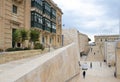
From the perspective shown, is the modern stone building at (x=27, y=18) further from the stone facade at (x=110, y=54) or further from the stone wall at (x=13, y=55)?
the stone facade at (x=110, y=54)

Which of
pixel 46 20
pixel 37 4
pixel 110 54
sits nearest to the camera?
pixel 37 4

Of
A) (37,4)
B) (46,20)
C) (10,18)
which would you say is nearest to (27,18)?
(37,4)

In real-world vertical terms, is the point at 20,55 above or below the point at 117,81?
above

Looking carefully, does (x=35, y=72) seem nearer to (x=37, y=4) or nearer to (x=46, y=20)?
(x=37, y=4)

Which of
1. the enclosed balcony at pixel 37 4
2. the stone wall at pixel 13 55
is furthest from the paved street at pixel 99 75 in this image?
the enclosed balcony at pixel 37 4

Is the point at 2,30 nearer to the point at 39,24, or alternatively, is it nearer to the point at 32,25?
the point at 32,25

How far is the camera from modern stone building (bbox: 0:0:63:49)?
66.4 ft

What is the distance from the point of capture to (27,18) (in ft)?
83.3

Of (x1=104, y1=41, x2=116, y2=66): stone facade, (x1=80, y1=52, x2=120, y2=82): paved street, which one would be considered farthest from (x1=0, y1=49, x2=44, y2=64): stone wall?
(x1=104, y1=41, x2=116, y2=66): stone facade

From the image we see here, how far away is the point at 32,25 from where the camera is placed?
26812mm

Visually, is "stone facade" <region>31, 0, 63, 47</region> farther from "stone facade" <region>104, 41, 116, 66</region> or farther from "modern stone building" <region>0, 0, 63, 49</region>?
"stone facade" <region>104, 41, 116, 66</region>

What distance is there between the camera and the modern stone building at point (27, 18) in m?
20.3

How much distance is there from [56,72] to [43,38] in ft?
62.3

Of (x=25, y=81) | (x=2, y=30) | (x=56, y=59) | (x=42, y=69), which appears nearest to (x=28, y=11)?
(x=2, y=30)
